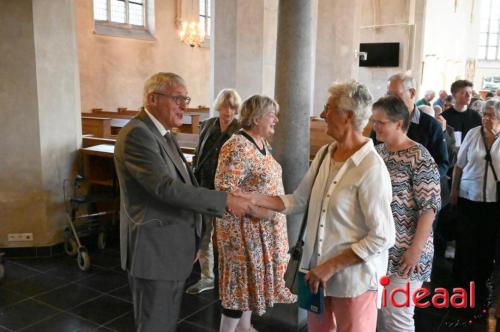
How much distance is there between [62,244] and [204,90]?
11.4 m

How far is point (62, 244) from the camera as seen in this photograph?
16.0 ft

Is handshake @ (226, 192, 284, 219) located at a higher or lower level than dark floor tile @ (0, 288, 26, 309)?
higher

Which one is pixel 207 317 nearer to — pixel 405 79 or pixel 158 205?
pixel 158 205

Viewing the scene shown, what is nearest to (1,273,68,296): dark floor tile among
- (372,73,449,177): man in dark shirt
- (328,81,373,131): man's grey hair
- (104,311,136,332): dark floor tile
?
(104,311,136,332): dark floor tile

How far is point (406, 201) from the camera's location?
7.47 ft

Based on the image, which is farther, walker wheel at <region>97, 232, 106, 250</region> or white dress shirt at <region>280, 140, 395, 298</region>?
walker wheel at <region>97, 232, 106, 250</region>

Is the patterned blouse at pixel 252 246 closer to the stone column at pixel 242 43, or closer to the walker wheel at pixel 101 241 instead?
the walker wheel at pixel 101 241

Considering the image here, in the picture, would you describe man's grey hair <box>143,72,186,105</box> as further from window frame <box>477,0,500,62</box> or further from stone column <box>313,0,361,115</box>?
window frame <box>477,0,500,62</box>

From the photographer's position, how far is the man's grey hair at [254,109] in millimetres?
2588

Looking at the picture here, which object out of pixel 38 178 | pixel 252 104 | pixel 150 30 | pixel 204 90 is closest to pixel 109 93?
pixel 150 30

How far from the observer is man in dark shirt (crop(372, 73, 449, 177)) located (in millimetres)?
2992

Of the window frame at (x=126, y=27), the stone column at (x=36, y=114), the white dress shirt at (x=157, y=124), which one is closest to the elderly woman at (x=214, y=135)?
the white dress shirt at (x=157, y=124)

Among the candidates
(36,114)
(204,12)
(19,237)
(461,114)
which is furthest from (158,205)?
(204,12)

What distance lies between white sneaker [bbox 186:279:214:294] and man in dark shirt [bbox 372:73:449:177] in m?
1.97
